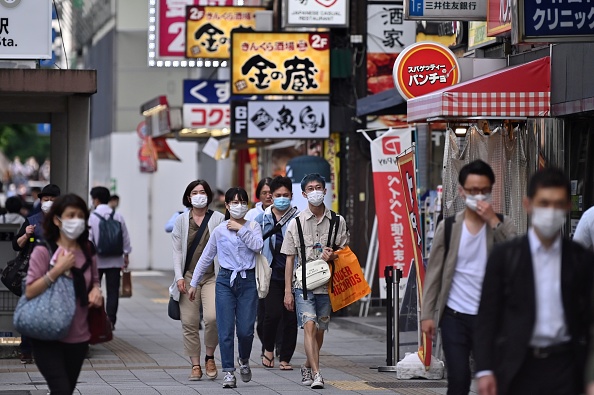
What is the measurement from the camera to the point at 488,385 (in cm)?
625

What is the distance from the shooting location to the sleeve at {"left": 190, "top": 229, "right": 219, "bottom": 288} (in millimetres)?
12094

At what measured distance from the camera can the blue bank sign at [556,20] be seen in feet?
34.1

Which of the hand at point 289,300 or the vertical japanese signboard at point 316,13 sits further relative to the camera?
the vertical japanese signboard at point 316,13

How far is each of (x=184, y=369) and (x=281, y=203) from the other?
2090 mm

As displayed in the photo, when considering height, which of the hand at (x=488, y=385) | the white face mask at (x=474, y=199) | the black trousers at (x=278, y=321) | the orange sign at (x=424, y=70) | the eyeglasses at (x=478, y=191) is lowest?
the black trousers at (x=278, y=321)

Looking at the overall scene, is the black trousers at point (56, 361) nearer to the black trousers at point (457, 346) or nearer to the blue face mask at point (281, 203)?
the black trousers at point (457, 346)

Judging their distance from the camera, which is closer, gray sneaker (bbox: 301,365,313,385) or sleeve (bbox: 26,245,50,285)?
sleeve (bbox: 26,245,50,285)

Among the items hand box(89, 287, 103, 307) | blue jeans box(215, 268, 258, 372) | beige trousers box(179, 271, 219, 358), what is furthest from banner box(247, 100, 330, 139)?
hand box(89, 287, 103, 307)

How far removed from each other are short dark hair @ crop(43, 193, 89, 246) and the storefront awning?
5.16 metres

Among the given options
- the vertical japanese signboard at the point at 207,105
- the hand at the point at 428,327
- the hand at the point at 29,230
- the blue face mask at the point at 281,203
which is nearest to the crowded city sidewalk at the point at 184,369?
the hand at the point at 29,230

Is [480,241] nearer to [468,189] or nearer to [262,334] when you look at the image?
[468,189]

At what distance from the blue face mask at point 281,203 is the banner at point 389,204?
2814mm

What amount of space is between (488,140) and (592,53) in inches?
54.6

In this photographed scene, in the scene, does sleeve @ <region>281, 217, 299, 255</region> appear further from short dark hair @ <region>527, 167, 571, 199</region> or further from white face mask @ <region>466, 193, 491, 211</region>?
short dark hair @ <region>527, 167, 571, 199</region>
